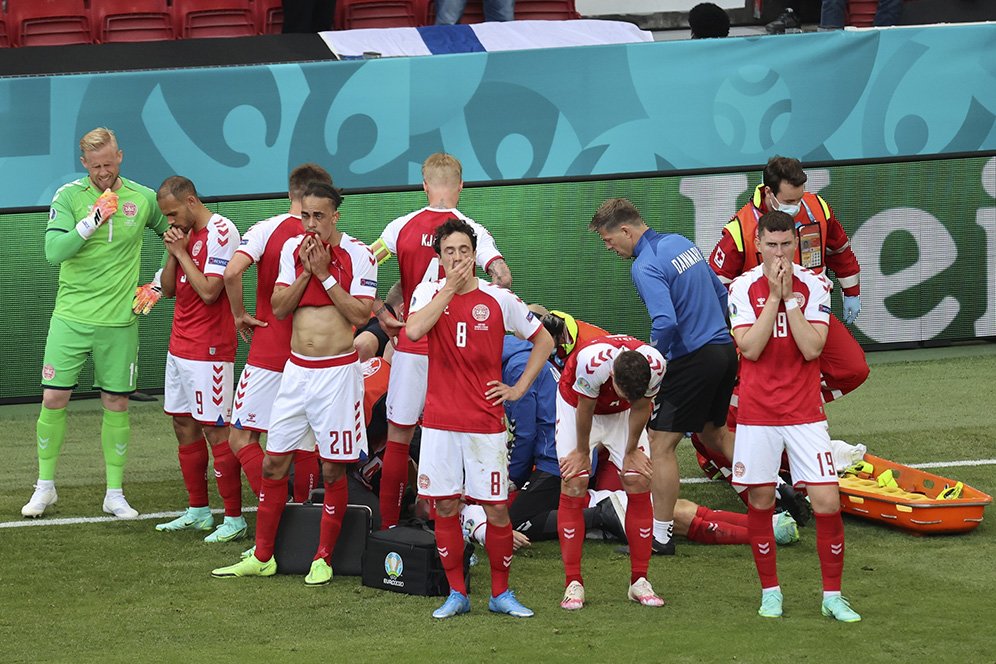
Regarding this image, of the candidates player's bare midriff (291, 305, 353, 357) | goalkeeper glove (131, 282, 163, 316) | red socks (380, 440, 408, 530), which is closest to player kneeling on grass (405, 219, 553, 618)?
player's bare midriff (291, 305, 353, 357)

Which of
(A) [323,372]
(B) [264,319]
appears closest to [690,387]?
(A) [323,372]

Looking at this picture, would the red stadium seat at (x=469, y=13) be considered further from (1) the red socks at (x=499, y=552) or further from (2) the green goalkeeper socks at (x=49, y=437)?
(1) the red socks at (x=499, y=552)

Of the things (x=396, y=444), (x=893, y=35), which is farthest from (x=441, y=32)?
(x=396, y=444)

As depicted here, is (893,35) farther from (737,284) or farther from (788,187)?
(737,284)

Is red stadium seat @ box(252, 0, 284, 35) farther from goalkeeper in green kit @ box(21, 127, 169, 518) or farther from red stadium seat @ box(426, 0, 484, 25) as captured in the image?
goalkeeper in green kit @ box(21, 127, 169, 518)

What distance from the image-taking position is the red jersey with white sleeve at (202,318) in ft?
28.2

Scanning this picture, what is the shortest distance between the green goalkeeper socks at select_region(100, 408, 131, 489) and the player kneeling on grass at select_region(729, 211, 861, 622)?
424 cm

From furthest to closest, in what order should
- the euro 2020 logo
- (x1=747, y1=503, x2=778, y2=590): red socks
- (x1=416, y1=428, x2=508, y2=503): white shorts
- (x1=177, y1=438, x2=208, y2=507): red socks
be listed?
1. (x1=177, y1=438, x2=208, y2=507): red socks
2. the euro 2020 logo
3. (x1=416, y1=428, x2=508, y2=503): white shorts
4. (x1=747, y1=503, x2=778, y2=590): red socks

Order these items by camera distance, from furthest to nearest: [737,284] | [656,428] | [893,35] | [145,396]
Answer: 1. [893,35]
2. [145,396]
3. [656,428]
4. [737,284]

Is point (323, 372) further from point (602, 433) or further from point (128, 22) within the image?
point (128, 22)

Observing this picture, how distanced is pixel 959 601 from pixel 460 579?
8.21ft

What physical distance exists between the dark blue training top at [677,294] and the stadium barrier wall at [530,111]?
Result: 196 inches

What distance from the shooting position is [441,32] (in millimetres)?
14969

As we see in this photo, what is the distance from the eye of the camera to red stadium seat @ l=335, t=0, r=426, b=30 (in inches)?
629
